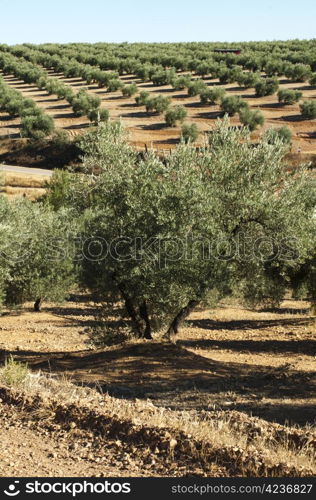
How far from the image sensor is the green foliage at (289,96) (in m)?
86.6

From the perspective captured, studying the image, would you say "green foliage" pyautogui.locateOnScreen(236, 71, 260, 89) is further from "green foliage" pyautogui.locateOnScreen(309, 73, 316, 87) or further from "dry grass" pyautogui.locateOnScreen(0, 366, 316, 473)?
"dry grass" pyautogui.locateOnScreen(0, 366, 316, 473)

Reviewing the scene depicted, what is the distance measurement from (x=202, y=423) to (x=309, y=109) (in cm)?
7278

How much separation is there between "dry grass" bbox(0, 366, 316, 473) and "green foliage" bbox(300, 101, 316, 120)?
71277mm

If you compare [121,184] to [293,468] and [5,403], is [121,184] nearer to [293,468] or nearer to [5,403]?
[5,403]

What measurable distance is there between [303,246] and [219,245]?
3227 millimetres

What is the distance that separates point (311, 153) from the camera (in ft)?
219

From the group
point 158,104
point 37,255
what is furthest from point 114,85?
point 37,255

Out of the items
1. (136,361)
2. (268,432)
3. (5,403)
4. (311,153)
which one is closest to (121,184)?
(136,361)

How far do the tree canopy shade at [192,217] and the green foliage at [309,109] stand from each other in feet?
202

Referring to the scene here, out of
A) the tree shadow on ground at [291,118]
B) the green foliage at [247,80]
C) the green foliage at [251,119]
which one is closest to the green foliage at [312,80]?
the green foliage at [247,80]
